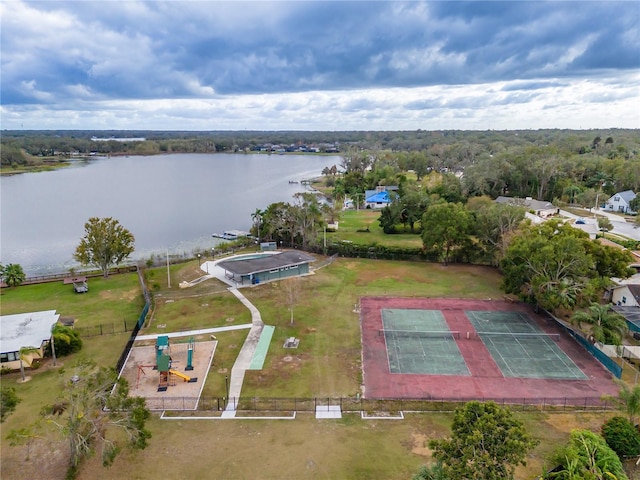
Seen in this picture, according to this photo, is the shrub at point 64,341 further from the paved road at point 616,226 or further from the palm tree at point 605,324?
the paved road at point 616,226

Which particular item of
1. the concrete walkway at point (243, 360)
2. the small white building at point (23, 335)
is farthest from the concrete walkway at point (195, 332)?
the small white building at point (23, 335)

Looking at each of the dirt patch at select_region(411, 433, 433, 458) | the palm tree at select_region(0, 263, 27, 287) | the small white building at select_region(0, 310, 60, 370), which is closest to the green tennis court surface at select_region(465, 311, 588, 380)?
the dirt patch at select_region(411, 433, 433, 458)

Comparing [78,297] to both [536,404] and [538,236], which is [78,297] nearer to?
[536,404]

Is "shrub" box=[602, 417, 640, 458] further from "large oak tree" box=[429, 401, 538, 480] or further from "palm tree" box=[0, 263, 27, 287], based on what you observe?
"palm tree" box=[0, 263, 27, 287]

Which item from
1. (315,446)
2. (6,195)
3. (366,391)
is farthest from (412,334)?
(6,195)

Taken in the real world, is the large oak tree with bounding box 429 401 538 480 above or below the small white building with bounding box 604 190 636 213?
above

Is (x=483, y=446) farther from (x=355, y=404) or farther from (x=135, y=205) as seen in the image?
(x=135, y=205)
